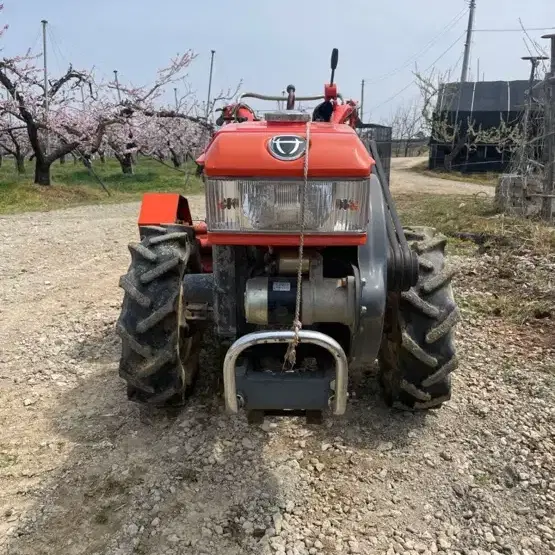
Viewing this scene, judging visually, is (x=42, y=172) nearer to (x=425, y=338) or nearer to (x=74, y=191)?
(x=74, y=191)

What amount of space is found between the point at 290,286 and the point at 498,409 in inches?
71.0

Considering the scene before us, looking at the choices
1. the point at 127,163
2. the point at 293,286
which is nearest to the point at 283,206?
the point at 293,286

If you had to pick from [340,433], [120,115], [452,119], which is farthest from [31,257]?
[452,119]

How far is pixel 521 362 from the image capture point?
162 inches

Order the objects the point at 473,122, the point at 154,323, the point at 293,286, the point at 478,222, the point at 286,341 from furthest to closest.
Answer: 1. the point at 473,122
2. the point at 478,222
3. the point at 154,323
4. the point at 293,286
5. the point at 286,341

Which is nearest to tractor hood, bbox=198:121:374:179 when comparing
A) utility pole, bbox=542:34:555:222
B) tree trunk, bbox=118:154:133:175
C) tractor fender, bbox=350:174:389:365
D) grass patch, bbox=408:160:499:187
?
tractor fender, bbox=350:174:389:365

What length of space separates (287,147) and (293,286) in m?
0.55

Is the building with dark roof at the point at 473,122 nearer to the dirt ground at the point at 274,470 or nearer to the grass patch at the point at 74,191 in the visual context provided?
the grass patch at the point at 74,191

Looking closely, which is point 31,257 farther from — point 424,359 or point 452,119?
point 452,119

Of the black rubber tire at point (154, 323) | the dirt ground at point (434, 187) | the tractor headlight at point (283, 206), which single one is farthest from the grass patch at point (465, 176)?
the tractor headlight at point (283, 206)

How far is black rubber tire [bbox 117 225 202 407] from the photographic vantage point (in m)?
2.89

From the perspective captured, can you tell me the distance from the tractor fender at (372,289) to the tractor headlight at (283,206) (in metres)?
0.18

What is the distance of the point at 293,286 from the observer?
94.5 inches

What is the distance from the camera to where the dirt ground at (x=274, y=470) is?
8.18 ft
